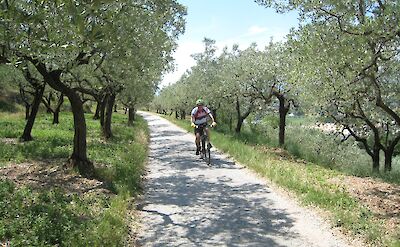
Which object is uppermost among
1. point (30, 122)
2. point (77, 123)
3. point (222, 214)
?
point (77, 123)

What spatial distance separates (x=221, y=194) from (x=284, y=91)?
53.2 ft

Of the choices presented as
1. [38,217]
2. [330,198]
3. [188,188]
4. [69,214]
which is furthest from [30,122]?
[330,198]

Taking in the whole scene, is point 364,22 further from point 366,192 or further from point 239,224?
point 239,224

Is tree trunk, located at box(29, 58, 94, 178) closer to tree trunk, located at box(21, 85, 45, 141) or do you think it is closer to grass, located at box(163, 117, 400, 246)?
grass, located at box(163, 117, 400, 246)

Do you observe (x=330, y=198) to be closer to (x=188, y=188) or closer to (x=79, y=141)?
(x=188, y=188)

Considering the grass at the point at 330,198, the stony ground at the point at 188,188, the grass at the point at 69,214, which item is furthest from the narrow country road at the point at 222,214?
the grass at the point at 69,214

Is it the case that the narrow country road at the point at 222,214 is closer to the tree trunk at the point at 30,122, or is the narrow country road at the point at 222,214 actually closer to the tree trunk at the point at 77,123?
A: the tree trunk at the point at 77,123

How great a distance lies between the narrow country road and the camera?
284 inches

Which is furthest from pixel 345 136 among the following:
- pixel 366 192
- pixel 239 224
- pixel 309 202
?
pixel 239 224

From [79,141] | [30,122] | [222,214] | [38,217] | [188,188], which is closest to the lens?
[38,217]

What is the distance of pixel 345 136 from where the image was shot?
2928 centimetres

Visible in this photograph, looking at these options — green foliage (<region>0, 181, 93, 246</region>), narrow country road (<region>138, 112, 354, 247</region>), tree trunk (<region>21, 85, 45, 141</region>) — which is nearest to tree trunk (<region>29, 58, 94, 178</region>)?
narrow country road (<region>138, 112, 354, 247</region>)

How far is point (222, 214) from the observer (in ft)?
29.1

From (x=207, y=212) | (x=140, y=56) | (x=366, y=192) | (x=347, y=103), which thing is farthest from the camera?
(x=347, y=103)
